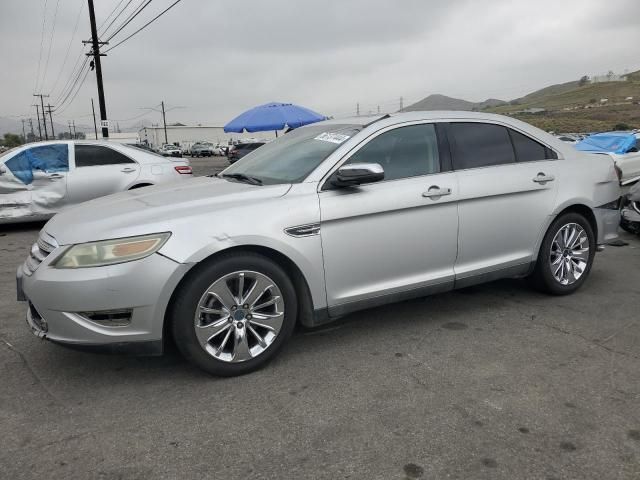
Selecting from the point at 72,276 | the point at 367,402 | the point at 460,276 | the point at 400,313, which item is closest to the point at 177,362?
the point at 72,276

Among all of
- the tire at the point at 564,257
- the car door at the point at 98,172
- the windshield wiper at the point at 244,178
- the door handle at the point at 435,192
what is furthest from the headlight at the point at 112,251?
the car door at the point at 98,172

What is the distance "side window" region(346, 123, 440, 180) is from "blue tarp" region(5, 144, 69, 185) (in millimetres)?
6250

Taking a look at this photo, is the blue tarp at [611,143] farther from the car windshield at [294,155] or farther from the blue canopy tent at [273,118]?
the car windshield at [294,155]

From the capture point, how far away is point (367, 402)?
2.82 meters

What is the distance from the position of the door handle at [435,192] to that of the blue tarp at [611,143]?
396 inches

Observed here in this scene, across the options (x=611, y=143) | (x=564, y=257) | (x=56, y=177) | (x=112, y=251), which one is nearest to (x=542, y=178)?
(x=564, y=257)

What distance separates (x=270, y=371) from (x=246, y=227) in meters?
0.92

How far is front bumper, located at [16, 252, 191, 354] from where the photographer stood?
2.78 m

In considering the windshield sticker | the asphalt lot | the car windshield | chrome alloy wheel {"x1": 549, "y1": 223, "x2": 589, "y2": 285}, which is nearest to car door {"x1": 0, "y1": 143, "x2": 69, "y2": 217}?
the asphalt lot

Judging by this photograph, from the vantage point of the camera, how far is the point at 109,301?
279 centimetres

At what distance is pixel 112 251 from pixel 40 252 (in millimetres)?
647

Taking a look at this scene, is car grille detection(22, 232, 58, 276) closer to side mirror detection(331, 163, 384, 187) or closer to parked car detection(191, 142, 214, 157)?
side mirror detection(331, 163, 384, 187)

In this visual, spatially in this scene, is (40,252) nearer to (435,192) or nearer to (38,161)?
(435,192)

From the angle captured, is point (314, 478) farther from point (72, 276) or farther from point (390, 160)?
point (390, 160)
